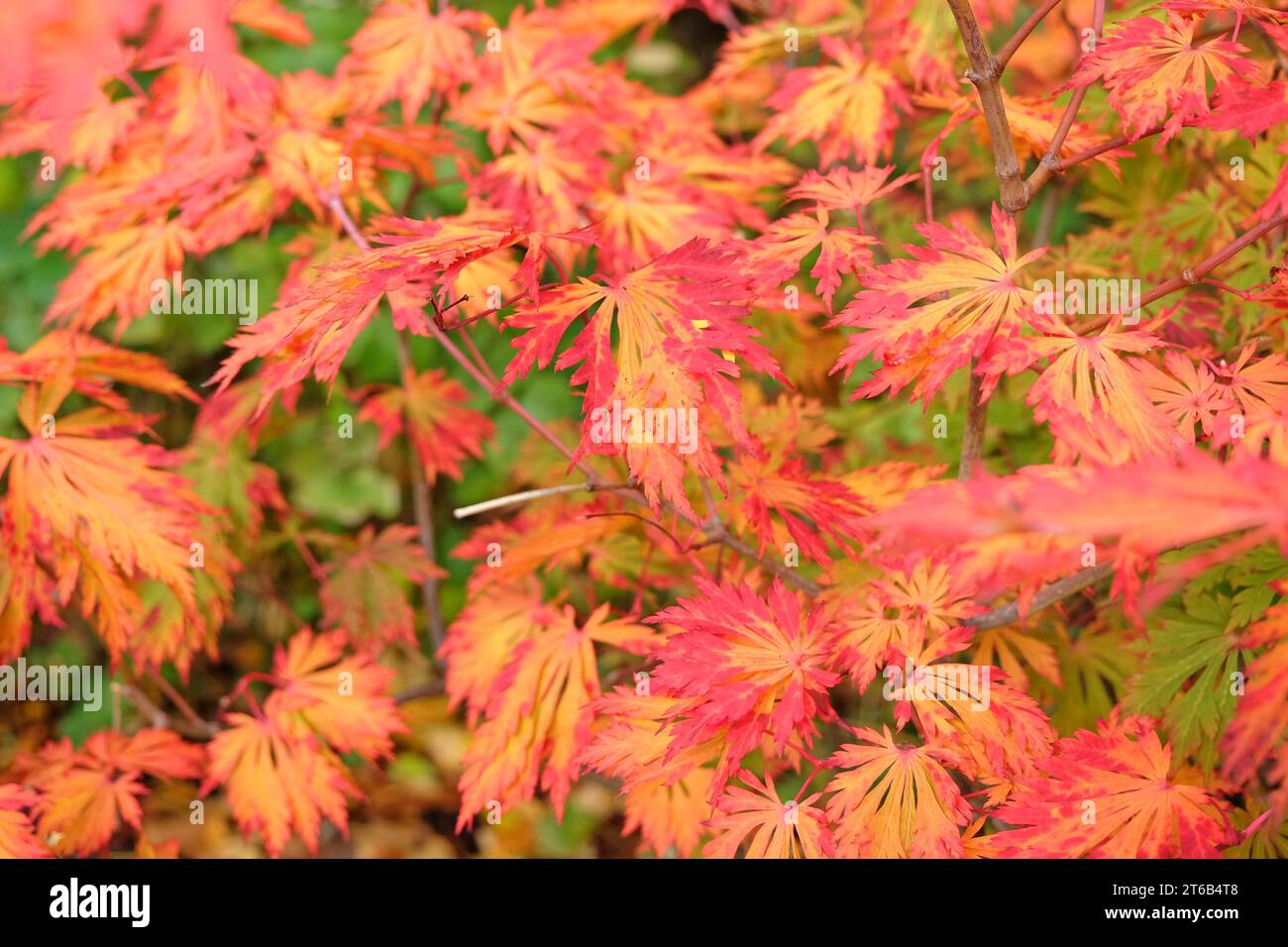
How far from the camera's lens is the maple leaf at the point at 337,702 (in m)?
1.45

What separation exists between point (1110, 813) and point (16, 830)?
118cm

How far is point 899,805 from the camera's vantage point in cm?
101

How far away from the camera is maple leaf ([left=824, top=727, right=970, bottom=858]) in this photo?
0.98m

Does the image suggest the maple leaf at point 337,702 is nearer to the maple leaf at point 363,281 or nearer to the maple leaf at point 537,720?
the maple leaf at point 537,720

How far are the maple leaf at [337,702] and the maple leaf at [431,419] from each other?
35 cm

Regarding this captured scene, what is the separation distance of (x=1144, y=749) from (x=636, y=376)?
2.06 feet

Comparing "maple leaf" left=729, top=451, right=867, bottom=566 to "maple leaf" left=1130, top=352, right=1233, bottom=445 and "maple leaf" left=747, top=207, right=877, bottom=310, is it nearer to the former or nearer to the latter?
"maple leaf" left=747, top=207, right=877, bottom=310

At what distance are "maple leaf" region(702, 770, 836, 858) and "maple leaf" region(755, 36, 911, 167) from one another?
824mm

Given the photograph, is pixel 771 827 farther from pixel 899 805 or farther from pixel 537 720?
pixel 537 720

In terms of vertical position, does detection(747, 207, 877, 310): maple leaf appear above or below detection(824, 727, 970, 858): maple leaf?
above

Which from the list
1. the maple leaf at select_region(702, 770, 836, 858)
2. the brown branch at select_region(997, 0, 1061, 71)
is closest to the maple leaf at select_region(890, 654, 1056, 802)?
the maple leaf at select_region(702, 770, 836, 858)
